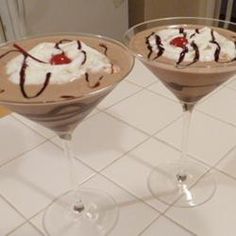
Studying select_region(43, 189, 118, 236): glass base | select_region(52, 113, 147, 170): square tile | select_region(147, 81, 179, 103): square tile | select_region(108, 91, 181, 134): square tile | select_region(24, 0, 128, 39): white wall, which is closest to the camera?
select_region(43, 189, 118, 236): glass base

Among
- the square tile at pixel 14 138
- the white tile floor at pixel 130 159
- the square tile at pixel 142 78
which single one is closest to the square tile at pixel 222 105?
the white tile floor at pixel 130 159

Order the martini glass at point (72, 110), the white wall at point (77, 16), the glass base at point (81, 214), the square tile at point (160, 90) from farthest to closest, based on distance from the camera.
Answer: the white wall at point (77, 16)
the square tile at point (160, 90)
the glass base at point (81, 214)
the martini glass at point (72, 110)

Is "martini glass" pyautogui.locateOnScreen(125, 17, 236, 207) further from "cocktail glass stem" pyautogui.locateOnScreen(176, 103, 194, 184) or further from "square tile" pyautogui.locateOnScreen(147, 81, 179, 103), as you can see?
"square tile" pyautogui.locateOnScreen(147, 81, 179, 103)

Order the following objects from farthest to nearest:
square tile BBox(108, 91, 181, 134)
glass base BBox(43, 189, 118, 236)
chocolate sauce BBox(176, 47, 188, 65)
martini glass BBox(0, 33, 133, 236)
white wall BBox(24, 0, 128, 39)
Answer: white wall BBox(24, 0, 128, 39) < square tile BBox(108, 91, 181, 134) < glass base BBox(43, 189, 118, 236) < chocolate sauce BBox(176, 47, 188, 65) < martini glass BBox(0, 33, 133, 236)

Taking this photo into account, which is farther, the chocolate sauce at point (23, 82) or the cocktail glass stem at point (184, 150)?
the cocktail glass stem at point (184, 150)

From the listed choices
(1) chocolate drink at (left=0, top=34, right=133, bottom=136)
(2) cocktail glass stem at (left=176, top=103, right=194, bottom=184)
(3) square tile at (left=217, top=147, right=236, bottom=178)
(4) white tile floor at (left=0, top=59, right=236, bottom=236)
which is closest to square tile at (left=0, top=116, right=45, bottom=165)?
(4) white tile floor at (left=0, top=59, right=236, bottom=236)

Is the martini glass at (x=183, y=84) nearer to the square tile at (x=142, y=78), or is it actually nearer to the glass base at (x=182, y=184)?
the glass base at (x=182, y=184)
